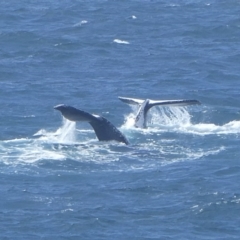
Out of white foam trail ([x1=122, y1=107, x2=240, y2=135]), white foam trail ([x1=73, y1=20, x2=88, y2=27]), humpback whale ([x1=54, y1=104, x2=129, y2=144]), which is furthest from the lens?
white foam trail ([x1=73, y1=20, x2=88, y2=27])

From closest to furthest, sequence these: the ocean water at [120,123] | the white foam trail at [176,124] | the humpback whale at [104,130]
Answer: the ocean water at [120,123] < the humpback whale at [104,130] < the white foam trail at [176,124]

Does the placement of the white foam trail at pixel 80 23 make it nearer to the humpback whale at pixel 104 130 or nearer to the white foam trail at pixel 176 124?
the white foam trail at pixel 176 124

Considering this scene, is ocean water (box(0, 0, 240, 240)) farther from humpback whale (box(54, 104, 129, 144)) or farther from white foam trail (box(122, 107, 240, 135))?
humpback whale (box(54, 104, 129, 144))

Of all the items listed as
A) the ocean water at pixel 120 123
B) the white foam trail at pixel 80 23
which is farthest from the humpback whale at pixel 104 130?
the white foam trail at pixel 80 23

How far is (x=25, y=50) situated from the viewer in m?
60.3

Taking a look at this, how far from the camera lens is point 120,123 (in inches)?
1714

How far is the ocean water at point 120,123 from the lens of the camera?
3084cm

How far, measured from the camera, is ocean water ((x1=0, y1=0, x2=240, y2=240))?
1214 inches

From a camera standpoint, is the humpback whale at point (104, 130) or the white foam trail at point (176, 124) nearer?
the humpback whale at point (104, 130)

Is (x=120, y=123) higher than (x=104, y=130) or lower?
higher

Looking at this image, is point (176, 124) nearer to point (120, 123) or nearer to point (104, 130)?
point (120, 123)

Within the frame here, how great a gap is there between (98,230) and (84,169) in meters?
6.04

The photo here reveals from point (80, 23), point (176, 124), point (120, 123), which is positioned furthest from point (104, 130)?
point (80, 23)

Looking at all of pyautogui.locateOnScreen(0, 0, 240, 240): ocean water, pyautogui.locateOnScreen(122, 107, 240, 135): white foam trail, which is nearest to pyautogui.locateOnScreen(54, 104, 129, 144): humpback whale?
pyautogui.locateOnScreen(0, 0, 240, 240): ocean water
